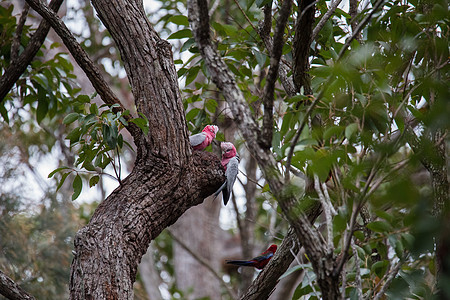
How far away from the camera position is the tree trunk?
2.43 m

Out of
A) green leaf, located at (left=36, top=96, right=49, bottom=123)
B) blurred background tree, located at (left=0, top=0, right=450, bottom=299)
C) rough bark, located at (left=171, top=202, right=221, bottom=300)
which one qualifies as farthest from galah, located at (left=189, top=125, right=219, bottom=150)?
rough bark, located at (left=171, top=202, right=221, bottom=300)

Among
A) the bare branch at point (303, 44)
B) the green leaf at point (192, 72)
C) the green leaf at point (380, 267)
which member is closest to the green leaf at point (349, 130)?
the bare branch at point (303, 44)

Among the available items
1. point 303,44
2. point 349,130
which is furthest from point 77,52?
point 349,130

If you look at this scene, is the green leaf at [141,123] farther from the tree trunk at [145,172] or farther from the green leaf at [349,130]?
the green leaf at [349,130]

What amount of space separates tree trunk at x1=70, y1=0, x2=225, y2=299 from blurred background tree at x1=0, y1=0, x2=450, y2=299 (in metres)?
0.38

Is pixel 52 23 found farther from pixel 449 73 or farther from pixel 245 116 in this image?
pixel 449 73

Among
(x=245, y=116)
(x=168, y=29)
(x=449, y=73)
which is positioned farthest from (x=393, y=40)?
(x=168, y=29)

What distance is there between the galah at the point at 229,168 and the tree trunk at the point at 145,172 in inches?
21.1

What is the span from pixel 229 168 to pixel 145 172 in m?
1.05

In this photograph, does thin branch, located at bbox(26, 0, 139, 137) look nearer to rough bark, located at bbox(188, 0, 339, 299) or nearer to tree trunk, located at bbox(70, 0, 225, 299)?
tree trunk, located at bbox(70, 0, 225, 299)

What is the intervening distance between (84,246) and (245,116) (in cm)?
110

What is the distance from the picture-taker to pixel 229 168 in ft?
11.9

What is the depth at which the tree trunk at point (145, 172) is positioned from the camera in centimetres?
243

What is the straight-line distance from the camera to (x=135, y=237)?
2.52 m
